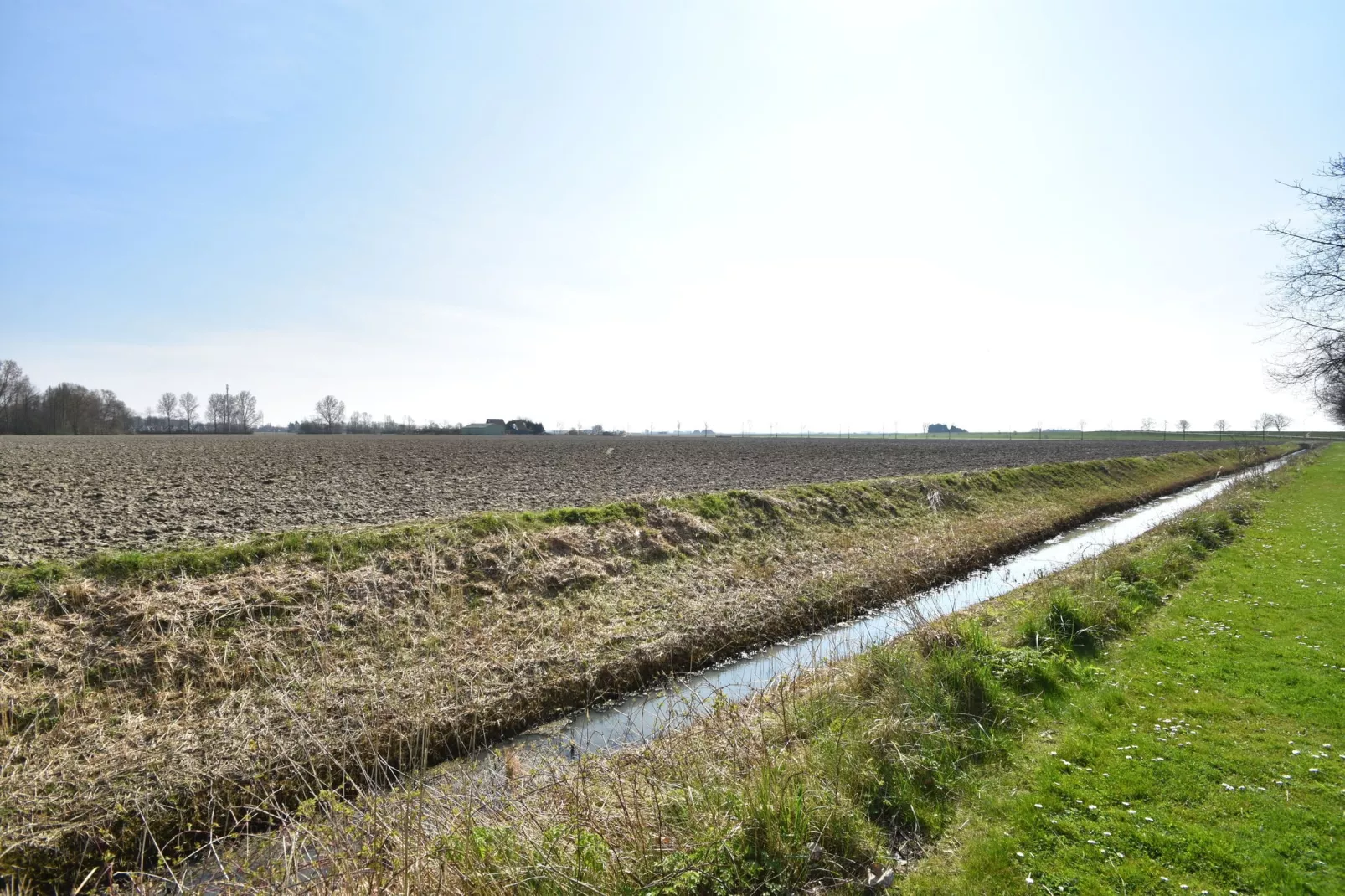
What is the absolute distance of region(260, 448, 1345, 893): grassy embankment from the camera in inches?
166

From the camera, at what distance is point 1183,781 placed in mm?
5316

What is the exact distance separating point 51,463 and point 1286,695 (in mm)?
41397

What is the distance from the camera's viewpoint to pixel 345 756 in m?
7.13

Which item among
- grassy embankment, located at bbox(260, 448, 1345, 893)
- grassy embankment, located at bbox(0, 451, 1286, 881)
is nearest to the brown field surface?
grassy embankment, located at bbox(0, 451, 1286, 881)

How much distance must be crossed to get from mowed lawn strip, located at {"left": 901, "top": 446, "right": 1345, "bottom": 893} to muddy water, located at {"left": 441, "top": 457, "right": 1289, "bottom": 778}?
2.61 m

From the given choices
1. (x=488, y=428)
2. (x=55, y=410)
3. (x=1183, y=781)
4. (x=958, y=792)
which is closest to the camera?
(x=1183, y=781)

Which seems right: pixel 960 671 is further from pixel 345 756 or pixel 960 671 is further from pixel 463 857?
Result: pixel 345 756

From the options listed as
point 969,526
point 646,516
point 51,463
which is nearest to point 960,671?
point 646,516

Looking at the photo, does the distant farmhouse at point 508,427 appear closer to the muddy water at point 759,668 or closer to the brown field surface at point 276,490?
the brown field surface at point 276,490

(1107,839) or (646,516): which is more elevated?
(646,516)

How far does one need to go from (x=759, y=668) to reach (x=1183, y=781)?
6.01 m

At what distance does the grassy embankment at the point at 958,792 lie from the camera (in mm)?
4227

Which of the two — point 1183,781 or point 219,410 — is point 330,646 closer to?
point 1183,781

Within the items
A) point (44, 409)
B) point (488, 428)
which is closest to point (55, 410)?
point (44, 409)
